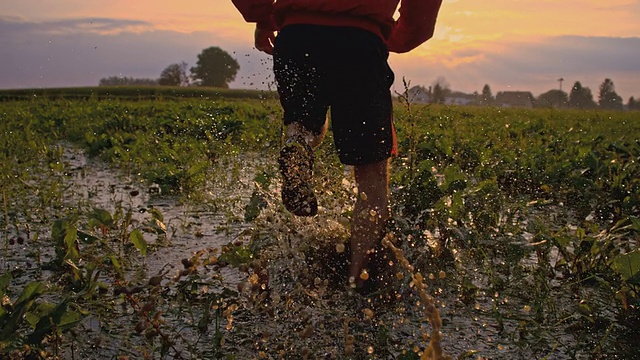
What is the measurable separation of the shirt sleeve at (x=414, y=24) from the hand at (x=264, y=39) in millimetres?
651

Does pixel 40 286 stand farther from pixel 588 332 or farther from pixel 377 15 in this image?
pixel 588 332

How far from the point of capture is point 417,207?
3.52 metres

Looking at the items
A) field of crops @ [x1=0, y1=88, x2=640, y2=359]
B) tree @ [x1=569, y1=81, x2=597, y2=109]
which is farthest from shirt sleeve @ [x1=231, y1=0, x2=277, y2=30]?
tree @ [x1=569, y1=81, x2=597, y2=109]

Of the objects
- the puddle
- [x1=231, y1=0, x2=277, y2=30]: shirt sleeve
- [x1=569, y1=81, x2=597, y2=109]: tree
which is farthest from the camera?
[x1=569, y1=81, x2=597, y2=109]: tree

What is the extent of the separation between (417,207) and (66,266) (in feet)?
6.08

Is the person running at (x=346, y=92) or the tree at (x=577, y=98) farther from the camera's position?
the tree at (x=577, y=98)

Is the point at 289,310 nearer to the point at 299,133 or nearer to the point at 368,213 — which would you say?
the point at 368,213

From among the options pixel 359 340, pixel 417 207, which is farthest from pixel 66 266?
pixel 417 207

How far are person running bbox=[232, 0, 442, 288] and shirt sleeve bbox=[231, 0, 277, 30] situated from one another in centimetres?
11

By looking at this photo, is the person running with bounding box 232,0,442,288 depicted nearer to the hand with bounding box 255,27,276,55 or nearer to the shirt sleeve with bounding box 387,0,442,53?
the shirt sleeve with bounding box 387,0,442,53

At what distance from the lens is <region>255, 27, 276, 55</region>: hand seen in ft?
11.2

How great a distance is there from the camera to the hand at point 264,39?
3.41 metres

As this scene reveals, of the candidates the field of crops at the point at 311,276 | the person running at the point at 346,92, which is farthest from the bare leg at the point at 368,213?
the field of crops at the point at 311,276

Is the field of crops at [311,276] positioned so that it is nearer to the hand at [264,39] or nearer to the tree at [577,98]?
the hand at [264,39]
